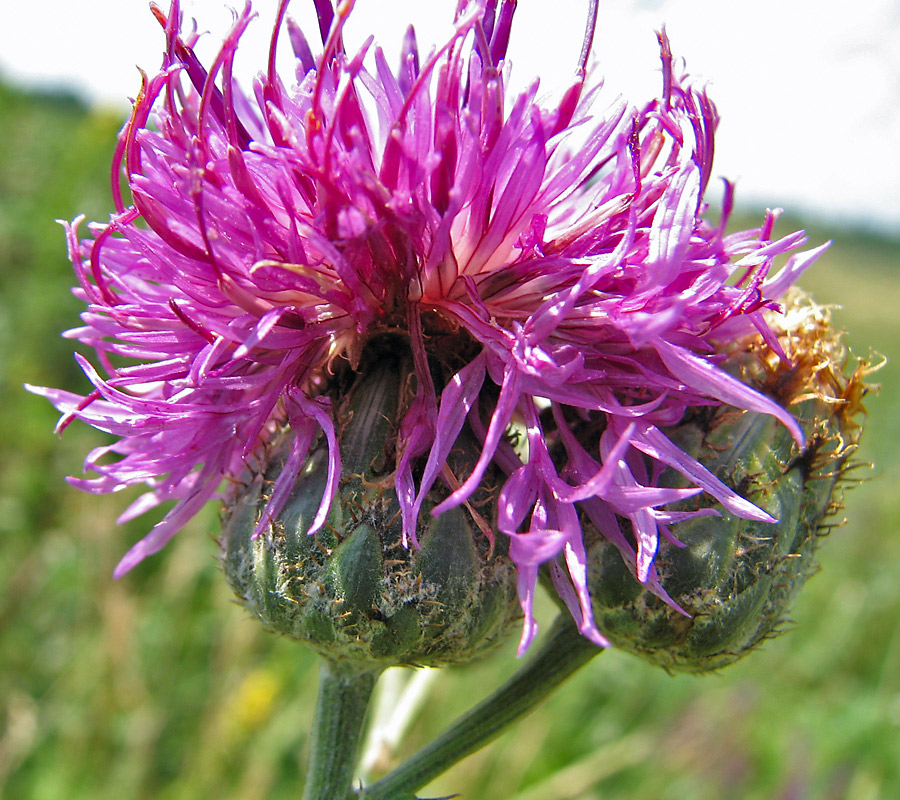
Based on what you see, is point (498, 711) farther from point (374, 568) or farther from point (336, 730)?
point (374, 568)

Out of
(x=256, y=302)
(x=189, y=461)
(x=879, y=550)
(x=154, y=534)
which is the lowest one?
(x=879, y=550)

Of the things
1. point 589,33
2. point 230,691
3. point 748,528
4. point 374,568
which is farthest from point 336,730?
point 230,691

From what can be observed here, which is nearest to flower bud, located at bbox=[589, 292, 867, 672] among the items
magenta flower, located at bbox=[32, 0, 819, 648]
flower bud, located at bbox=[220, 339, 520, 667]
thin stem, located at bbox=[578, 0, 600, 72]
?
magenta flower, located at bbox=[32, 0, 819, 648]

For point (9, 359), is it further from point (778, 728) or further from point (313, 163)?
point (778, 728)

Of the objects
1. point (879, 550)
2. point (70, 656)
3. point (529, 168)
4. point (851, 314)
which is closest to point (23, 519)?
point (70, 656)

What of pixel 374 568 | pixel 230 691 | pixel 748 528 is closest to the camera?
pixel 374 568

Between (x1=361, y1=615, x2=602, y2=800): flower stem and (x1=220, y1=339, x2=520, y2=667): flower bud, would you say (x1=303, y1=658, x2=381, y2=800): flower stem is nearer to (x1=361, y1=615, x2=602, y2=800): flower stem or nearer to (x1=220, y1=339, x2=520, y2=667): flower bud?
(x1=361, y1=615, x2=602, y2=800): flower stem

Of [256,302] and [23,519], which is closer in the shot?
[256,302]

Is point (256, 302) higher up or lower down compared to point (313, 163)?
lower down
